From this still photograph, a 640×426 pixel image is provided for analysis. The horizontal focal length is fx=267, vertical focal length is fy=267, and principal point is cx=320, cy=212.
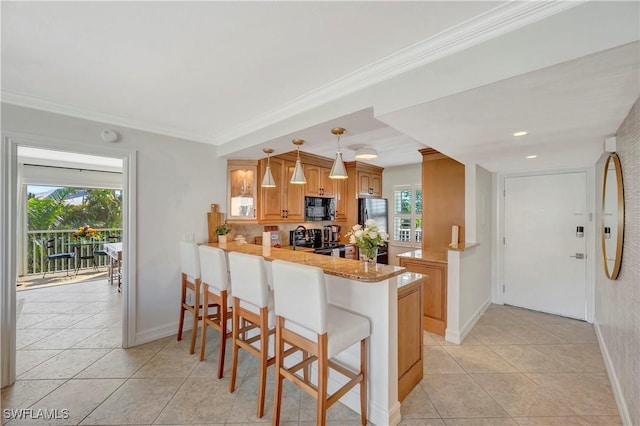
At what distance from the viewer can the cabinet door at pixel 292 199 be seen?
13.6ft

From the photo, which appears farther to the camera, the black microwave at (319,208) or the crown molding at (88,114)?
the black microwave at (319,208)

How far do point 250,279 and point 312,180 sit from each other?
2.78m

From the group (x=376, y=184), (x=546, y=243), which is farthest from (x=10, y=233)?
(x=546, y=243)

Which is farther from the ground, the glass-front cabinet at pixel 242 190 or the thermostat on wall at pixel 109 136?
the thermostat on wall at pixel 109 136

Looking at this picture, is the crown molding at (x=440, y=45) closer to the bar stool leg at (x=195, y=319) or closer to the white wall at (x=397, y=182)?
the bar stool leg at (x=195, y=319)

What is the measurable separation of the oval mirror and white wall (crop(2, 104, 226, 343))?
4.06m

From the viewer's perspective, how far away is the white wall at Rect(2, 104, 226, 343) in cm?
296

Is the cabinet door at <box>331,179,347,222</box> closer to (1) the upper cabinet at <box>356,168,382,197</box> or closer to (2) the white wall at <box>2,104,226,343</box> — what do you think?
(1) the upper cabinet at <box>356,168,382,197</box>

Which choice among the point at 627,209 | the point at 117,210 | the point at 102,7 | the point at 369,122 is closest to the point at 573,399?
the point at 627,209

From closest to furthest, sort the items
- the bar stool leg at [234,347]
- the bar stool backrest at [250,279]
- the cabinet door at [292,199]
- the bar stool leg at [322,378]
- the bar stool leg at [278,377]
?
the bar stool leg at [322,378] → the bar stool leg at [278,377] → the bar stool backrest at [250,279] → the bar stool leg at [234,347] → the cabinet door at [292,199]

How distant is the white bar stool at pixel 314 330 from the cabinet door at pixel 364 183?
12.0 feet

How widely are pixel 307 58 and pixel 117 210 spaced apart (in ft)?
23.9

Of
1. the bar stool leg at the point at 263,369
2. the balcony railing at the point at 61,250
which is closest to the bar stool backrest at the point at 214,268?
the bar stool leg at the point at 263,369

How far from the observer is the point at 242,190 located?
383 cm
